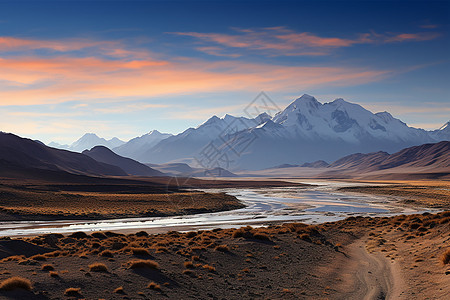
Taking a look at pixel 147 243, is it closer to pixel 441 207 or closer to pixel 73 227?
pixel 73 227

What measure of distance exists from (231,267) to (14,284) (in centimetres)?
1434

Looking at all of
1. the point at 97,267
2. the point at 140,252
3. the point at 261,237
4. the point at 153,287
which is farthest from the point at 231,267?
the point at 97,267

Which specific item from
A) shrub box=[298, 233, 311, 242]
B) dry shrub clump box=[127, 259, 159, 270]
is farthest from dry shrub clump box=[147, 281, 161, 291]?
shrub box=[298, 233, 311, 242]

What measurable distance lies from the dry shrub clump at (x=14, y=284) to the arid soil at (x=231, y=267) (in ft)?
0.14

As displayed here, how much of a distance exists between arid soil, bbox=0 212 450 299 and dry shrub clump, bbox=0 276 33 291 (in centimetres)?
4

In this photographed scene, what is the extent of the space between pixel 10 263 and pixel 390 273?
24.6 m

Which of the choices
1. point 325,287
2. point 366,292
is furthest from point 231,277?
point 366,292

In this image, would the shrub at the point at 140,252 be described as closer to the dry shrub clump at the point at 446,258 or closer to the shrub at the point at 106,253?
the shrub at the point at 106,253

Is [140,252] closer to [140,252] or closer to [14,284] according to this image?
[140,252]

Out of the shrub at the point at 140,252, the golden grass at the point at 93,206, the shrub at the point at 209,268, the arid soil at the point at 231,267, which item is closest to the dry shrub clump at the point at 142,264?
the arid soil at the point at 231,267

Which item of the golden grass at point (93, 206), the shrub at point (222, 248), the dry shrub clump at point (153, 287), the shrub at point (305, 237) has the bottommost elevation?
the golden grass at point (93, 206)

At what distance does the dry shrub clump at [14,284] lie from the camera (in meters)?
17.1

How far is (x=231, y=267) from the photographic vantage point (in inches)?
1100

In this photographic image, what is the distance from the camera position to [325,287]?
2511cm
